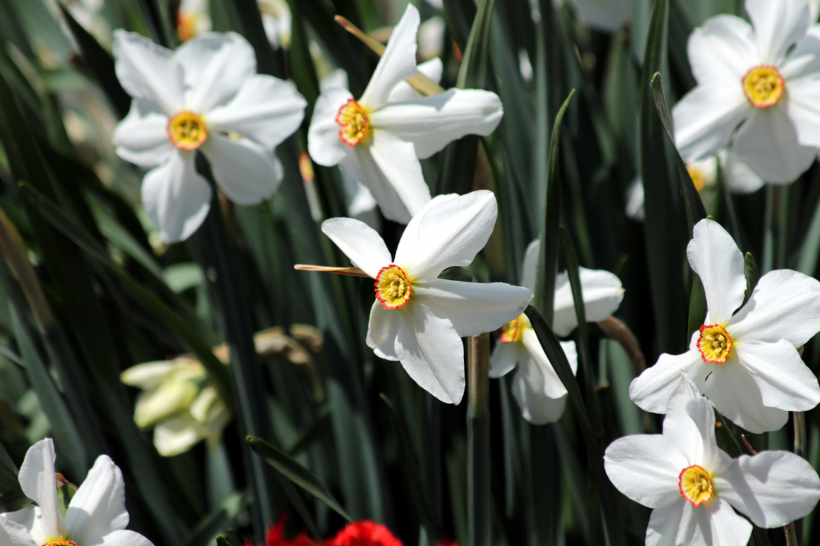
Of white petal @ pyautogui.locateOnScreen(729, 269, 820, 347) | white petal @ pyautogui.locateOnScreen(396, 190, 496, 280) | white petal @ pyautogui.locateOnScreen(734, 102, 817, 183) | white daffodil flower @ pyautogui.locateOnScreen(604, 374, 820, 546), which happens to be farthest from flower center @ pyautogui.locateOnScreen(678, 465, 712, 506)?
white petal @ pyautogui.locateOnScreen(734, 102, 817, 183)

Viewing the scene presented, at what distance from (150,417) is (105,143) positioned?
→ 40.1 inches

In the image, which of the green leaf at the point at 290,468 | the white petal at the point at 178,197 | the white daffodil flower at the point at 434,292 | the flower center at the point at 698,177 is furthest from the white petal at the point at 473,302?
the flower center at the point at 698,177

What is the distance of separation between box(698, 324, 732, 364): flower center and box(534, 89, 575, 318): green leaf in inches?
5.2

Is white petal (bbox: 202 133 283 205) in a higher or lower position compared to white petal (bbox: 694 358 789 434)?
higher

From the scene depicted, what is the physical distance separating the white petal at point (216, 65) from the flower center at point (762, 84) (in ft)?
1.72

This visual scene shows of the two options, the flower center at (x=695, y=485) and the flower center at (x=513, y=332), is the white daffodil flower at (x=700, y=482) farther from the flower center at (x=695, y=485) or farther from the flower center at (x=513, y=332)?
the flower center at (x=513, y=332)

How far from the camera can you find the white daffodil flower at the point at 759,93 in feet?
1.85

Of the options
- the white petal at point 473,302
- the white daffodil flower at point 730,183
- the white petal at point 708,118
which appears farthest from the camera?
the white daffodil flower at point 730,183

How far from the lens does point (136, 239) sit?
0.89m

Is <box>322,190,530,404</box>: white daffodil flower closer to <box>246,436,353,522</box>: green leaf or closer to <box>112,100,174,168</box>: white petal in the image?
<box>246,436,353,522</box>: green leaf

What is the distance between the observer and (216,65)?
2.10 feet

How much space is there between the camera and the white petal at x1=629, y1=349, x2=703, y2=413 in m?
0.41

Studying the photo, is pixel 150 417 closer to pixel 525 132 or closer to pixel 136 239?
pixel 136 239

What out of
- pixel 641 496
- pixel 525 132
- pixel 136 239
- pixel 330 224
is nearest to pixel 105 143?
pixel 136 239
